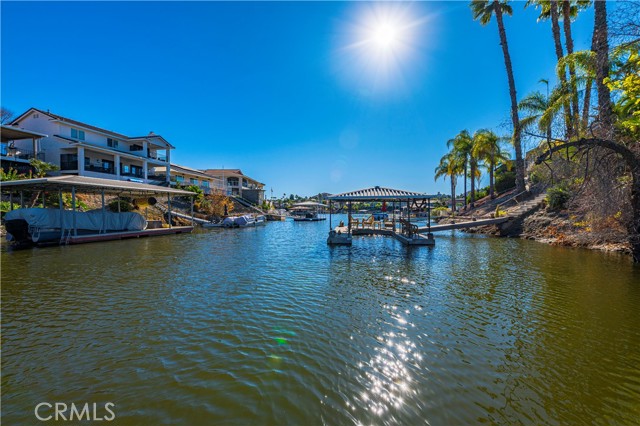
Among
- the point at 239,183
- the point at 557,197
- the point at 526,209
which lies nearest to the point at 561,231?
the point at 557,197

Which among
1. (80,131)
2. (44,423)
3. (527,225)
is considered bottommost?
(44,423)

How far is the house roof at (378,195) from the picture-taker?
17953mm

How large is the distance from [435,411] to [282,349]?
8.92ft

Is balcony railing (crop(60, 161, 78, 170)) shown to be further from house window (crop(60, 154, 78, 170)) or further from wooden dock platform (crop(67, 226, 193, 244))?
wooden dock platform (crop(67, 226, 193, 244))

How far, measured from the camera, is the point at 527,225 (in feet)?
70.9

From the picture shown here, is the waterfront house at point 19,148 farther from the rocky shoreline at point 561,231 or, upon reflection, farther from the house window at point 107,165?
the rocky shoreline at point 561,231

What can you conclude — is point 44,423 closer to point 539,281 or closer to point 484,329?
point 484,329

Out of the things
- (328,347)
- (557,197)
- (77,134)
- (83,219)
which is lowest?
(328,347)

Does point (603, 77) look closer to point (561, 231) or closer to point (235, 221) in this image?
point (561, 231)

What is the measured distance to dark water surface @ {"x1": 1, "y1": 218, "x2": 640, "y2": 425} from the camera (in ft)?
11.6

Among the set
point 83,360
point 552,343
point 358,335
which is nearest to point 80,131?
point 83,360

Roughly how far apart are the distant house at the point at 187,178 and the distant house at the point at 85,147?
3736 millimetres

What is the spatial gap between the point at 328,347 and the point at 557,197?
935 inches

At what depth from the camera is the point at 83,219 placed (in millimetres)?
19641
